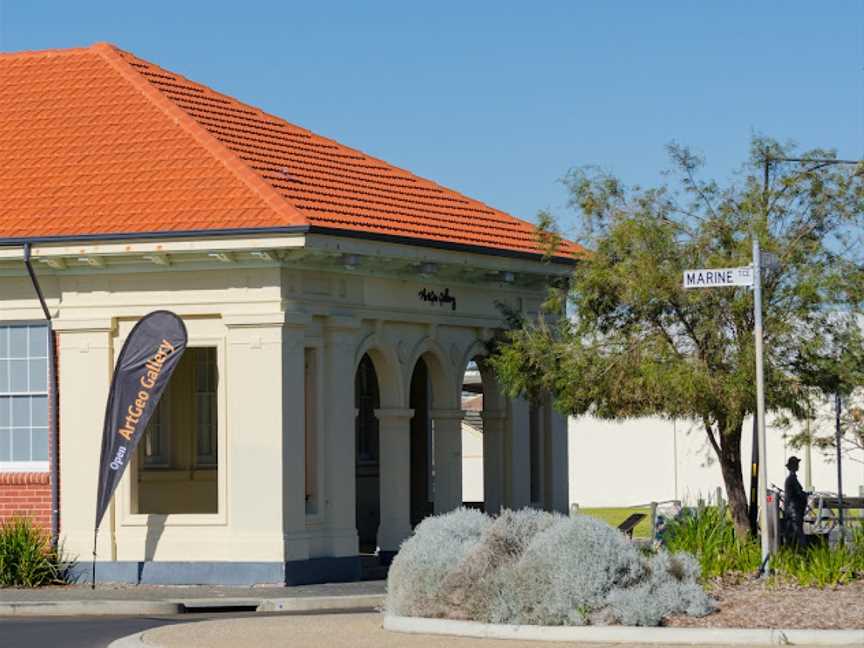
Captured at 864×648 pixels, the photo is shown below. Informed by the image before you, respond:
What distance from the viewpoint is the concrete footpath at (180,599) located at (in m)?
21.1

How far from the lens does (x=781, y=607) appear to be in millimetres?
16250

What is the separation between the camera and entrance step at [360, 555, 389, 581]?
2494 cm

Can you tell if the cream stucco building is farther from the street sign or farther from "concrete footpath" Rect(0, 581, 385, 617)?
the street sign

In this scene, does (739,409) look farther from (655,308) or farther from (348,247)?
(348,247)

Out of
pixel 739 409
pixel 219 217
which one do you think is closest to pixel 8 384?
pixel 219 217

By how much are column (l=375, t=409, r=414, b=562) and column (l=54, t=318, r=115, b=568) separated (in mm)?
3872

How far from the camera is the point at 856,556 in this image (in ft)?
61.4

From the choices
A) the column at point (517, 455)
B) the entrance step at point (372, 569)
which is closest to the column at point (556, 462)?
the column at point (517, 455)

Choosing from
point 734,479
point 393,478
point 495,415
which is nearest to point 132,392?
point 393,478

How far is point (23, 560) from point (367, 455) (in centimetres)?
772

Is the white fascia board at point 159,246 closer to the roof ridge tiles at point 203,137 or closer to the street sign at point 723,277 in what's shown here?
the roof ridge tiles at point 203,137

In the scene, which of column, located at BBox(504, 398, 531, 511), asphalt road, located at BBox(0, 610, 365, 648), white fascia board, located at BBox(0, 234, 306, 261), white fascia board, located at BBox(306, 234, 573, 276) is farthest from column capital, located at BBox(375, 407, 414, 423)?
asphalt road, located at BBox(0, 610, 365, 648)

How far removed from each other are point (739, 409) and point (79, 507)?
841cm

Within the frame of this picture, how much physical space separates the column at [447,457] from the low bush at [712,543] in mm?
7004
